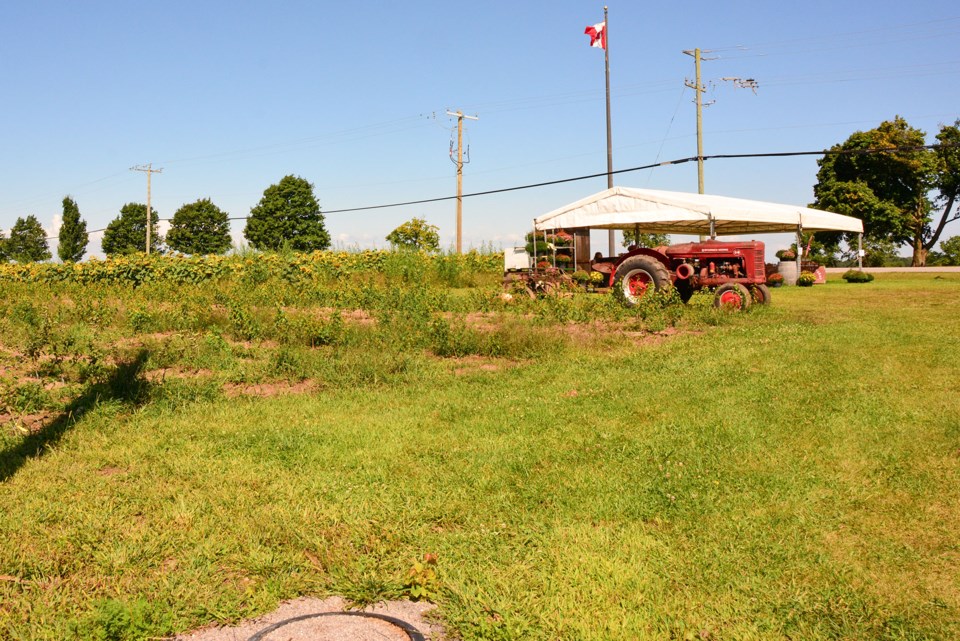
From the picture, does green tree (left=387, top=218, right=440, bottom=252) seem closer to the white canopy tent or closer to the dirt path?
the white canopy tent

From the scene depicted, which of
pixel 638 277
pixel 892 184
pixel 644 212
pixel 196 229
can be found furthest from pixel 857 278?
pixel 196 229

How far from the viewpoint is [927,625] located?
3.10 metres

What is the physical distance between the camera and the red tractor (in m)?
14.0

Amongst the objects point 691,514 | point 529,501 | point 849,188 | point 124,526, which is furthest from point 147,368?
point 849,188

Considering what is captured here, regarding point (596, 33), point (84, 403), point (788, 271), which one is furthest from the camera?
point (596, 33)

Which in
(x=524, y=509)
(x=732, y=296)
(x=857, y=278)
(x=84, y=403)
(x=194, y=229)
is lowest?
(x=524, y=509)

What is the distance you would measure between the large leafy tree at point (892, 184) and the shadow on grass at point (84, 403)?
40540mm

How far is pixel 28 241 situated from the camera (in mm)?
69812

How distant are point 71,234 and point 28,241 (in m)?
5.78

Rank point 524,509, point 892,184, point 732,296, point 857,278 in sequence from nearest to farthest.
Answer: point 524,509 → point 732,296 → point 857,278 → point 892,184

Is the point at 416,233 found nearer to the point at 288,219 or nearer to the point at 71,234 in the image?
the point at 288,219

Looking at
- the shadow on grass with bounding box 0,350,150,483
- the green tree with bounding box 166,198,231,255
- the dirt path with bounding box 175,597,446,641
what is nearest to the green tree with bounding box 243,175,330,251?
the green tree with bounding box 166,198,231,255

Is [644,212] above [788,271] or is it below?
above

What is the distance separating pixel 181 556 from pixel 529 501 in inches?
76.1
